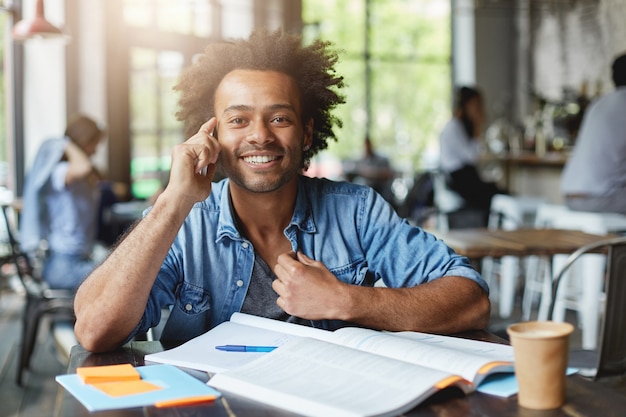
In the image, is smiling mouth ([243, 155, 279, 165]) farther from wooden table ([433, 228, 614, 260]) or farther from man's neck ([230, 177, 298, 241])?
wooden table ([433, 228, 614, 260])

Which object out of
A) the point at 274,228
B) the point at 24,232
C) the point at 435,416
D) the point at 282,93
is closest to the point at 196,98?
the point at 282,93

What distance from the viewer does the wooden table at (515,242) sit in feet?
10.0

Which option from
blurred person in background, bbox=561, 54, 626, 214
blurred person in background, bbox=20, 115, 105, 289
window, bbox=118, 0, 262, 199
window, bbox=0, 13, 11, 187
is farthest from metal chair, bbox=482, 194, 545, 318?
window, bbox=0, 13, 11, 187

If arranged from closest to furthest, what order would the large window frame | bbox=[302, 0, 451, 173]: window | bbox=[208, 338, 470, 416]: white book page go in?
bbox=[208, 338, 470, 416]: white book page
the large window frame
bbox=[302, 0, 451, 173]: window

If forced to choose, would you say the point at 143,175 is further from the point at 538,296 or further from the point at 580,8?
the point at 580,8

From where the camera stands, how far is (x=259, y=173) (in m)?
1.77

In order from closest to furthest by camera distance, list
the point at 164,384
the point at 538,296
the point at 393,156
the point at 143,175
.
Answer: the point at 164,384, the point at 538,296, the point at 143,175, the point at 393,156

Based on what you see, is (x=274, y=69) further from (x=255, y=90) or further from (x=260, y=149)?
(x=260, y=149)

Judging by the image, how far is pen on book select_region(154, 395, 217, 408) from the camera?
113 cm

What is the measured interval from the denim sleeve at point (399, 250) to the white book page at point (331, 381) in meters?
0.54

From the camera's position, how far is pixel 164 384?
1.22 metres

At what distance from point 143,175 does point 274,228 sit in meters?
5.60

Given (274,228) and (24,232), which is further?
(24,232)

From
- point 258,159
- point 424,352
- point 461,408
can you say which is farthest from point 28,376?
point 461,408
